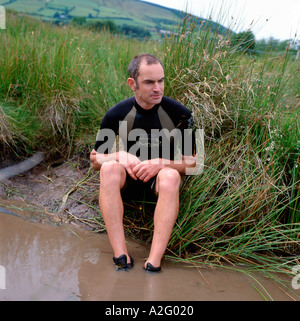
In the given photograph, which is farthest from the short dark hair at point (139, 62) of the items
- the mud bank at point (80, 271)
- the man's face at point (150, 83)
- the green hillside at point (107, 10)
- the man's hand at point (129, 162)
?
the green hillside at point (107, 10)

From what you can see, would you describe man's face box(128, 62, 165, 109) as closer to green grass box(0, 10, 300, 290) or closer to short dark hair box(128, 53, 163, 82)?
short dark hair box(128, 53, 163, 82)

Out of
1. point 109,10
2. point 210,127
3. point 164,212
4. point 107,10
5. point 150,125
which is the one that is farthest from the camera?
point 109,10

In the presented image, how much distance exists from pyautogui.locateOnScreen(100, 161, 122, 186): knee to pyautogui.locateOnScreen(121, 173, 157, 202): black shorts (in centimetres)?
20

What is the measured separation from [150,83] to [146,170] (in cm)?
59

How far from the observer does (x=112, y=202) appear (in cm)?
218

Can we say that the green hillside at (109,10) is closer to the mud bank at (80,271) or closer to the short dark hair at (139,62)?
the short dark hair at (139,62)

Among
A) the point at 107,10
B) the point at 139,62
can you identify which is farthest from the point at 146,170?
the point at 107,10

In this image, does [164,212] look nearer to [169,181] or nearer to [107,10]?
[169,181]

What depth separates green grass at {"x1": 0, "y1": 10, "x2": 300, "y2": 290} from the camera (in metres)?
2.32

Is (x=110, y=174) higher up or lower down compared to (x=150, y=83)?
lower down

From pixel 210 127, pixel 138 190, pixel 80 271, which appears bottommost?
pixel 80 271

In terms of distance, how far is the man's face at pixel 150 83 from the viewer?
2.27 meters

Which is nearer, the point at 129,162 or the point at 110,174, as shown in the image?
the point at 110,174
